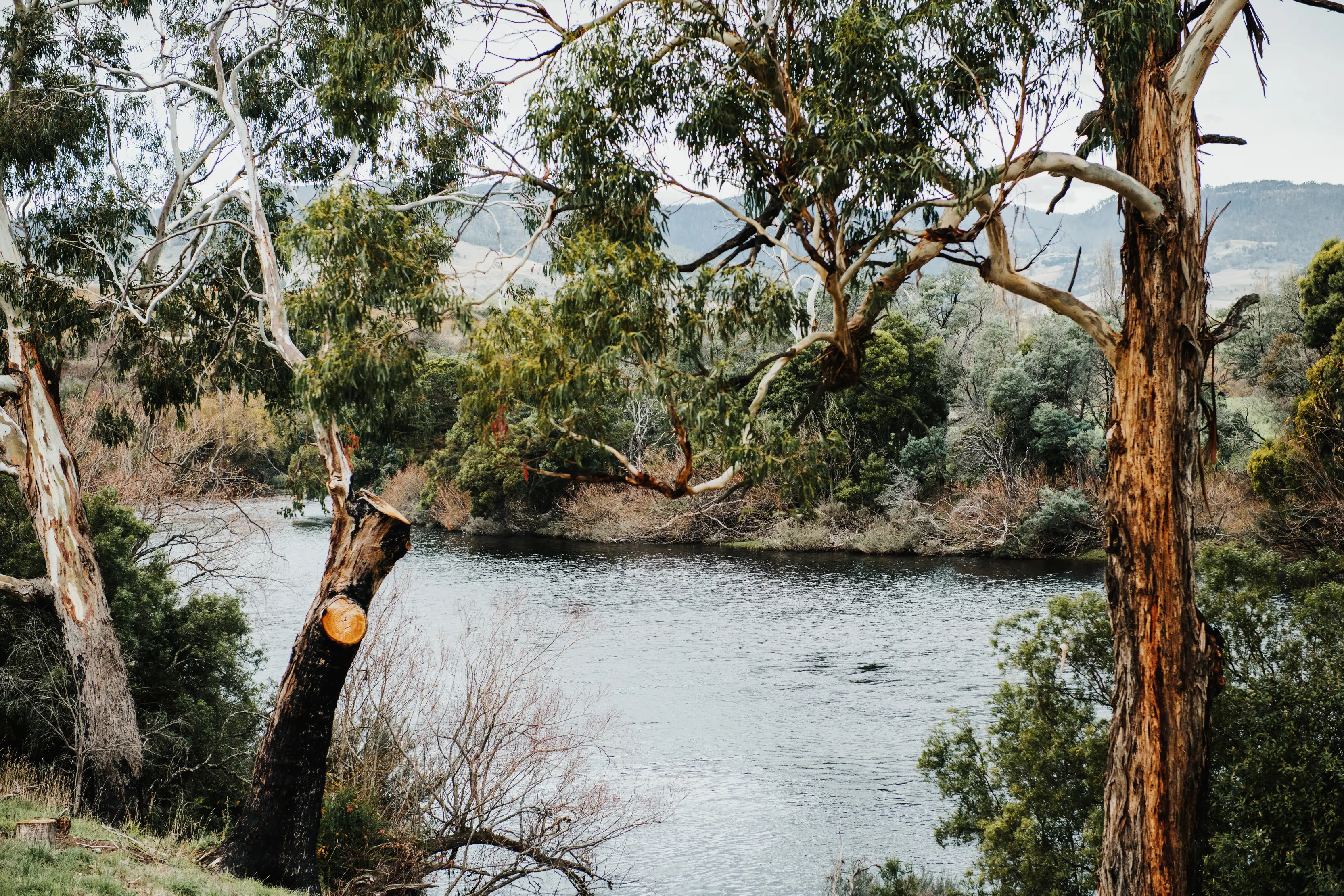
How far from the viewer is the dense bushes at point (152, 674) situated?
9.61 metres

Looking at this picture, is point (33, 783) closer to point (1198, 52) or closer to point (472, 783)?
point (472, 783)

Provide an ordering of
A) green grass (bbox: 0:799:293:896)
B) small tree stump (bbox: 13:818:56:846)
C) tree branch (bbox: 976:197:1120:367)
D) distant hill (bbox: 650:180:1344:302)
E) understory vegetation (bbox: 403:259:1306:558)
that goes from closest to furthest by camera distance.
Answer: green grass (bbox: 0:799:293:896)
small tree stump (bbox: 13:818:56:846)
tree branch (bbox: 976:197:1120:367)
understory vegetation (bbox: 403:259:1306:558)
distant hill (bbox: 650:180:1344:302)

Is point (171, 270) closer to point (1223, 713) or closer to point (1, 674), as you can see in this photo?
point (1, 674)

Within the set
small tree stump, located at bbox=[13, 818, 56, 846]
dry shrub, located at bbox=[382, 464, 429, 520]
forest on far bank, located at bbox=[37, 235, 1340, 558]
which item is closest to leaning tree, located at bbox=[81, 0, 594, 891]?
small tree stump, located at bbox=[13, 818, 56, 846]

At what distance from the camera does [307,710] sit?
7145 millimetres

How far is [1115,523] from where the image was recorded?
6.25 metres

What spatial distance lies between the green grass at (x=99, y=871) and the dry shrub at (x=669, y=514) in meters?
22.0

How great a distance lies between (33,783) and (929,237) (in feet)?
28.9

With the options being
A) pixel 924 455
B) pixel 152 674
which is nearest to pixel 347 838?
pixel 152 674

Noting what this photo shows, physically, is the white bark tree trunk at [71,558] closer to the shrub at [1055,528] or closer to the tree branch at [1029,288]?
the tree branch at [1029,288]

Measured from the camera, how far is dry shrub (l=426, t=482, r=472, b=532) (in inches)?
1294

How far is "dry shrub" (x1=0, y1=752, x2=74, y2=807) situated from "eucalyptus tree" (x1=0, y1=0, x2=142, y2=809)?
231mm

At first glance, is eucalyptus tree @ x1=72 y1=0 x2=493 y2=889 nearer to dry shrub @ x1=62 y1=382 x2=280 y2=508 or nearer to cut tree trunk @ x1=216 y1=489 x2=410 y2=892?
cut tree trunk @ x1=216 y1=489 x2=410 y2=892

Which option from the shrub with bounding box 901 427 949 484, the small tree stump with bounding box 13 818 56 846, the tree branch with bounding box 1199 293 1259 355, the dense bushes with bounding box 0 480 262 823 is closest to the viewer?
the small tree stump with bounding box 13 818 56 846
